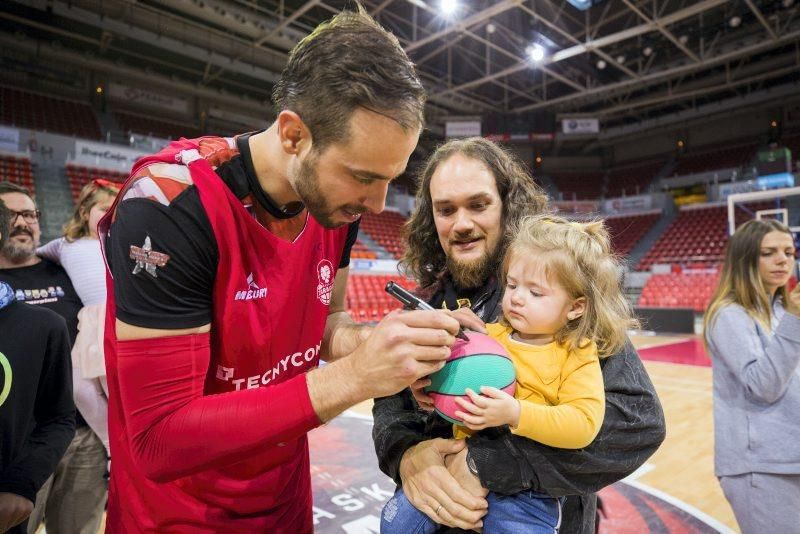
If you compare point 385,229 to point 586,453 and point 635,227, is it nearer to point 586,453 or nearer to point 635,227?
point 635,227

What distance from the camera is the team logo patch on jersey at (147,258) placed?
37.7 inches

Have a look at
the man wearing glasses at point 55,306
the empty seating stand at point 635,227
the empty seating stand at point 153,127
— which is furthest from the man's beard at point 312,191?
the empty seating stand at point 635,227

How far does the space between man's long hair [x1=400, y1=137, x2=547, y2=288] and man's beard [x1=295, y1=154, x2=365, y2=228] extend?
661 mm

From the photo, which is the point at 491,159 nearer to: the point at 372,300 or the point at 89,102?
the point at 372,300

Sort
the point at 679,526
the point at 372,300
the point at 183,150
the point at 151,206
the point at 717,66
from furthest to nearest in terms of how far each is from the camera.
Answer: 1. the point at 717,66
2. the point at 372,300
3. the point at 679,526
4. the point at 183,150
5. the point at 151,206

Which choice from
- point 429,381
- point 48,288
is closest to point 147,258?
point 429,381

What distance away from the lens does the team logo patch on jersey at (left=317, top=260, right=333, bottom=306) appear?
1.38 metres

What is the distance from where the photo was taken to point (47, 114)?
50.0ft

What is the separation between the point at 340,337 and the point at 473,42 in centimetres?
1599

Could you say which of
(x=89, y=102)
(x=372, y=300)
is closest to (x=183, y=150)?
(x=372, y=300)

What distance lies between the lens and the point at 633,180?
21.9 metres

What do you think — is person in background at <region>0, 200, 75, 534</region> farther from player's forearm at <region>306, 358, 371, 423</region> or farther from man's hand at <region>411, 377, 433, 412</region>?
man's hand at <region>411, 377, 433, 412</region>

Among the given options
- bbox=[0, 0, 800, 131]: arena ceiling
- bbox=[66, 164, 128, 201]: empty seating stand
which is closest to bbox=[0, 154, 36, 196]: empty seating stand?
bbox=[66, 164, 128, 201]: empty seating stand

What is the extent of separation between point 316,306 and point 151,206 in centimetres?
52
